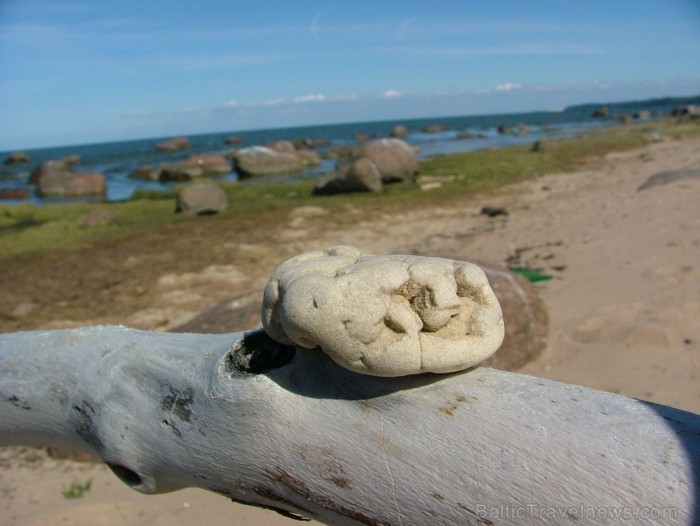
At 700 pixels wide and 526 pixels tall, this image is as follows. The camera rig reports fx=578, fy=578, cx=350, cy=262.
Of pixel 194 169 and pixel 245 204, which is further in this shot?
pixel 194 169

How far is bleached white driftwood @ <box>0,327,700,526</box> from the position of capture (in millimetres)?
1430

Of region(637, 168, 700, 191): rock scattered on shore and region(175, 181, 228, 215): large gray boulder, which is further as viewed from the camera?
region(175, 181, 228, 215): large gray boulder

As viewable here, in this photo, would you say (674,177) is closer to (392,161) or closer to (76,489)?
(392,161)

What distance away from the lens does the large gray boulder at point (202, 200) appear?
13.8m

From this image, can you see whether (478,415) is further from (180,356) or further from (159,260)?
(159,260)

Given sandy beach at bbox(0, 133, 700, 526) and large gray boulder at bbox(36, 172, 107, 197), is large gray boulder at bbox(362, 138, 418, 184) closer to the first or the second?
sandy beach at bbox(0, 133, 700, 526)

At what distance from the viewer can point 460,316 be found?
1718 mm

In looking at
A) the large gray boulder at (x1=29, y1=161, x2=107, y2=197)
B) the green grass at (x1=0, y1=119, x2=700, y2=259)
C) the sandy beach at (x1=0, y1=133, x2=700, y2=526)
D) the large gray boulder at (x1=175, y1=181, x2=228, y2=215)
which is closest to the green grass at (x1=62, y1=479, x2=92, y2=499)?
the sandy beach at (x1=0, y1=133, x2=700, y2=526)

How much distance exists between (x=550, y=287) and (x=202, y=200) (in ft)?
32.4

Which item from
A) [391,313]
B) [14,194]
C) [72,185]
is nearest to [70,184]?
[72,185]

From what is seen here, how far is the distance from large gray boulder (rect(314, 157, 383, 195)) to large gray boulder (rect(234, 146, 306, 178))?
8761 mm

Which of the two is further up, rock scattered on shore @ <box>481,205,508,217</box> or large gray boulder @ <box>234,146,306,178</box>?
large gray boulder @ <box>234,146,306,178</box>

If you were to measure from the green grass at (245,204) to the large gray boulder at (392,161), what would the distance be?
65 cm

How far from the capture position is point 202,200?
45.6 ft
